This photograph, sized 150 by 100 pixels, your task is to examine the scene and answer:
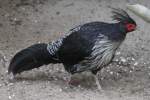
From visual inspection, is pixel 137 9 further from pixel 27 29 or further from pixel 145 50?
pixel 27 29

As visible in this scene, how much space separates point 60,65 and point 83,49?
110 centimetres

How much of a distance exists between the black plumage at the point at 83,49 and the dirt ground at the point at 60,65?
0.29m

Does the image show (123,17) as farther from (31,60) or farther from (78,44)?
(31,60)

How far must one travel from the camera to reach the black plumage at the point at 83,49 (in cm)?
764

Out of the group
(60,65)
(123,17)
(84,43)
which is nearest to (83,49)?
(84,43)

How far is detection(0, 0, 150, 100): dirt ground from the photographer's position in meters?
7.66

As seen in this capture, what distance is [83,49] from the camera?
25.2 feet

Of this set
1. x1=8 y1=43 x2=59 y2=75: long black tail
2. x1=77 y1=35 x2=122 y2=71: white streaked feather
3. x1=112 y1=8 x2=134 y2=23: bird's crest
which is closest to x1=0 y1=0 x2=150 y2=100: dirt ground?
x1=8 y1=43 x2=59 y2=75: long black tail

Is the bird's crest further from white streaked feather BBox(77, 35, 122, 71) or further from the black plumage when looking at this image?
white streaked feather BBox(77, 35, 122, 71)

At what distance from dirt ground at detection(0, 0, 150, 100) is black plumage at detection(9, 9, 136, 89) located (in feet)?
0.96

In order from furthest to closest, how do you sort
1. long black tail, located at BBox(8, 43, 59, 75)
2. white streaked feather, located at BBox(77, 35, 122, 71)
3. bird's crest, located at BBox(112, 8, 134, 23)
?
long black tail, located at BBox(8, 43, 59, 75) → bird's crest, located at BBox(112, 8, 134, 23) → white streaked feather, located at BBox(77, 35, 122, 71)

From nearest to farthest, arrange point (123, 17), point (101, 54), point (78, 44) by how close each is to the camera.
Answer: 1. point (101, 54)
2. point (78, 44)
3. point (123, 17)

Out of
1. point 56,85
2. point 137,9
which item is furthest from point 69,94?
point 137,9

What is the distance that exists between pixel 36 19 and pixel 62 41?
81.9 inches
